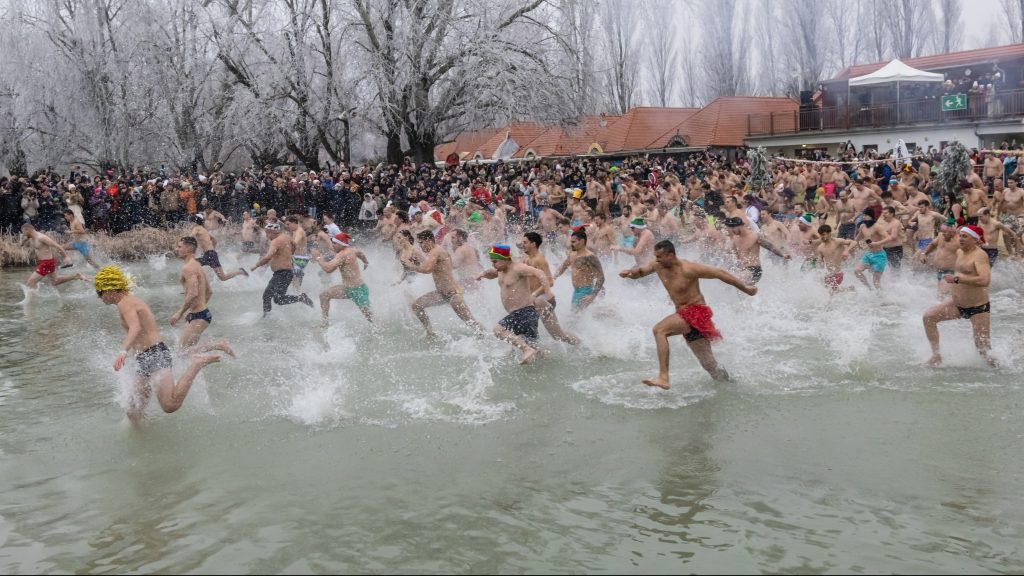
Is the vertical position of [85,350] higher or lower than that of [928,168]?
lower

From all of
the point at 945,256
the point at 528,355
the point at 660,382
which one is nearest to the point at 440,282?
the point at 528,355

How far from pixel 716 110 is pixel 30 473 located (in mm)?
30724

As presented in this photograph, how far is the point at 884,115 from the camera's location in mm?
27906

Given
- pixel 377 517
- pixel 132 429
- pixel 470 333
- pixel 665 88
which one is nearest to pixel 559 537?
pixel 377 517

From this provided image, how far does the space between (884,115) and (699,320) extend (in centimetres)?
2333

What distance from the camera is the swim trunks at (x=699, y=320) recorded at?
742cm

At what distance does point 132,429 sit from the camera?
7449 mm

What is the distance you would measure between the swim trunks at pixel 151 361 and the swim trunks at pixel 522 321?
3163 mm

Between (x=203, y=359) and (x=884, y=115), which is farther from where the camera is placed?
(x=884, y=115)

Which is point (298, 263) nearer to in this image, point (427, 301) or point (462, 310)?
point (427, 301)

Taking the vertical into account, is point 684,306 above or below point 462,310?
above

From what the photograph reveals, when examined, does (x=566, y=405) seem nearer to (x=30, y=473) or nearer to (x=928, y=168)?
(x=30, y=473)

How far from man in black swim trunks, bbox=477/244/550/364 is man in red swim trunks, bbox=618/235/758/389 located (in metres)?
1.55

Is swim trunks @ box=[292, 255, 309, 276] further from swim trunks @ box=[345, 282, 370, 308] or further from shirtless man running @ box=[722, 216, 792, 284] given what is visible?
shirtless man running @ box=[722, 216, 792, 284]
